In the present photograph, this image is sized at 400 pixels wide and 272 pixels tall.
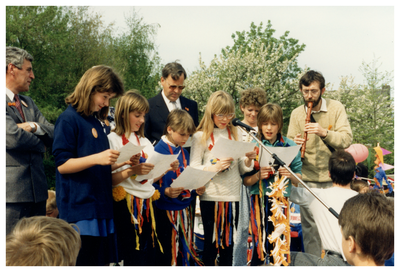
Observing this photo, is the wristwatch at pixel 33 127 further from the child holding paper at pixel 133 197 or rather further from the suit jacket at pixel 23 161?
the child holding paper at pixel 133 197

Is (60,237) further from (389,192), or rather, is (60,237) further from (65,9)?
(65,9)

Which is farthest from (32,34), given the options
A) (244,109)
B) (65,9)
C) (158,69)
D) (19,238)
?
(19,238)

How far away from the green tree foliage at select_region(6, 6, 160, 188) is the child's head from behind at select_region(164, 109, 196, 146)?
556 inches

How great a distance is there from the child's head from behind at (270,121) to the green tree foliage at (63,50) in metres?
14.5

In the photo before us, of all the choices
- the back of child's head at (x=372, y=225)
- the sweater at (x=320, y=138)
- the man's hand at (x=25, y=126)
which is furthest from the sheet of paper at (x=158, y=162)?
the sweater at (x=320, y=138)

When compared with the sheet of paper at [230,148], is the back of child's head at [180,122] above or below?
above

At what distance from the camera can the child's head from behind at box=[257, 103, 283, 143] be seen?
3807 millimetres

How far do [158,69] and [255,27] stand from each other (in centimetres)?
1144

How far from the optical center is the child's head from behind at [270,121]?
150 inches

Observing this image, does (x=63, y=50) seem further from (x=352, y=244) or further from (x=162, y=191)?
(x=352, y=244)

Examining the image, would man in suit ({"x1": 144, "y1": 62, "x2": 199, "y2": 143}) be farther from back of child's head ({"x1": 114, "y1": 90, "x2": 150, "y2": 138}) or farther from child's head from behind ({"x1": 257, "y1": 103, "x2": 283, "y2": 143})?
child's head from behind ({"x1": 257, "y1": 103, "x2": 283, "y2": 143})

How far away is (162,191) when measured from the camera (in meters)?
3.66

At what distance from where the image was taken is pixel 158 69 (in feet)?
79.5

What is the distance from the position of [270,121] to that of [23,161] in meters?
2.42
